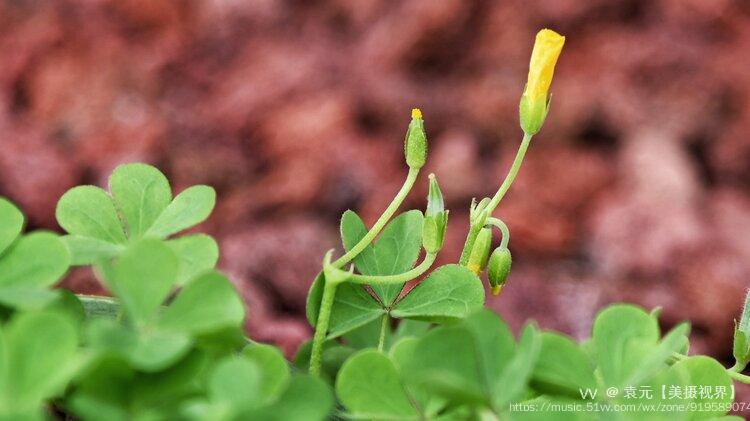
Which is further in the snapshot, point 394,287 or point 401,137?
point 401,137

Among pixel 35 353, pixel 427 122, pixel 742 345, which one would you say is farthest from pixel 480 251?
pixel 427 122

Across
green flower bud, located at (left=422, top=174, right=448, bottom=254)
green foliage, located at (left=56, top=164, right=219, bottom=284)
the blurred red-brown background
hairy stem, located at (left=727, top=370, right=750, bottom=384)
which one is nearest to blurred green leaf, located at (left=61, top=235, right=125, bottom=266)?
green foliage, located at (left=56, top=164, right=219, bottom=284)

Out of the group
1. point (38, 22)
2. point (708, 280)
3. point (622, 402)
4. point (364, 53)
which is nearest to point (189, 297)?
point (622, 402)

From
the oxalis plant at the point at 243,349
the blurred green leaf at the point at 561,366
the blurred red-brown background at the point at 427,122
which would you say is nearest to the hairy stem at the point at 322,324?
the oxalis plant at the point at 243,349

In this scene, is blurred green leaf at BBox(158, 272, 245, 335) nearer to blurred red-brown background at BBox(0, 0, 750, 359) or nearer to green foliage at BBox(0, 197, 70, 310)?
green foliage at BBox(0, 197, 70, 310)

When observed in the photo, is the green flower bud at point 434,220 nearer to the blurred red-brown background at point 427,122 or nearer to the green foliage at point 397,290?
the green foliage at point 397,290

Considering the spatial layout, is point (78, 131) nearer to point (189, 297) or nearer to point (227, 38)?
point (227, 38)
